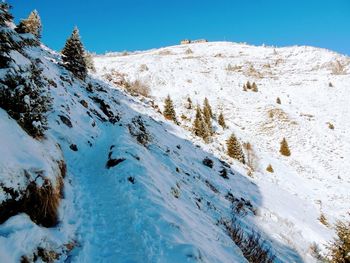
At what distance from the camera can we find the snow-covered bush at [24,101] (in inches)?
392

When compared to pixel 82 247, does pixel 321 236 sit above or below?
above

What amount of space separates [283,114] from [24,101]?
52214 mm

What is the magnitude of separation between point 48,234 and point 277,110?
55495 mm

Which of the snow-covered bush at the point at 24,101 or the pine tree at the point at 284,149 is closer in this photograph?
the snow-covered bush at the point at 24,101

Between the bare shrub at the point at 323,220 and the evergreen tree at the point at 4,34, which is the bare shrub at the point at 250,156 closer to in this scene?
the bare shrub at the point at 323,220

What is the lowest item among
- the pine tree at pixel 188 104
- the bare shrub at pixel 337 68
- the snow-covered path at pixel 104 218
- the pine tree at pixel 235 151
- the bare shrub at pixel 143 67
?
the snow-covered path at pixel 104 218

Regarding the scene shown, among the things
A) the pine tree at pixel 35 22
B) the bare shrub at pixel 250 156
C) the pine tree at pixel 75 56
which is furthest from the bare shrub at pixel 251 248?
the pine tree at pixel 35 22

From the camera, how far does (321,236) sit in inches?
781

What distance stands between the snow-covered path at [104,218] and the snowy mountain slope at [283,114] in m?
9.42

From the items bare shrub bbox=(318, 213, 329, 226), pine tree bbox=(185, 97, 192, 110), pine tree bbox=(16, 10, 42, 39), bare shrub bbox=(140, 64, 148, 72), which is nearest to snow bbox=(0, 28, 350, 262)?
bare shrub bbox=(318, 213, 329, 226)

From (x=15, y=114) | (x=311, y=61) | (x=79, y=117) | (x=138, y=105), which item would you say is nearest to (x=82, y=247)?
(x=15, y=114)

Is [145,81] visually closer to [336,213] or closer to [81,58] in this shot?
[81,58]

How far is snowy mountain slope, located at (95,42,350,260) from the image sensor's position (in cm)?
2634

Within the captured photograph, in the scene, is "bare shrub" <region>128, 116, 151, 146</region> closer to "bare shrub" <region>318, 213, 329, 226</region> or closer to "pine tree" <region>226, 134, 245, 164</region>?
"bare shrub" <region>318, 213, 329, 226</region>
